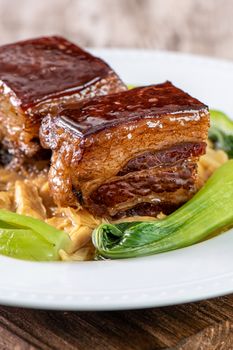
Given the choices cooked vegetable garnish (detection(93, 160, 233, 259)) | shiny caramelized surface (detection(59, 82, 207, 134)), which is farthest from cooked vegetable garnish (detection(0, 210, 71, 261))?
shiny caramelized surface (detection(59, 82, 207, 134))

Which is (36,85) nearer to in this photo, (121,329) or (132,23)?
(121,329)

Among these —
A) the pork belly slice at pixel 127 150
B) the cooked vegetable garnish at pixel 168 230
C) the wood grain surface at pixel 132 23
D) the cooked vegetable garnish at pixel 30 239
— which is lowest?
the wood grain surface at pixel 132 23

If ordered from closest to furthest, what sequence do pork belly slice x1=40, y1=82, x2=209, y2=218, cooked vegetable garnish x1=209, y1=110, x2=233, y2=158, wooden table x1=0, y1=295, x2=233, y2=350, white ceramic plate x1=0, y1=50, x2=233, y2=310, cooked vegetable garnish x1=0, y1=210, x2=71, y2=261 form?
white ceramic plate x1=0, y1=50, x2=233, y2=310 → wooden table x1=0, y1=295, x2=233, y2=350 → cooked vegetable garnish x1=0, y1=210, x2=71, y2=261 → pork belly slice x1=40, y1=82, x2=209, y2=218 → cooked vegetable garnish x1=209, y1=110, x2=233, y2=158

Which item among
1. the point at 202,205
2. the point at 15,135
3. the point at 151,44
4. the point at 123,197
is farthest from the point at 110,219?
the point at 151,44

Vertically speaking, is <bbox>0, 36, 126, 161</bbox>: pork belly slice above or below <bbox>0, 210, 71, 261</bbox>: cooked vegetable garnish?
above

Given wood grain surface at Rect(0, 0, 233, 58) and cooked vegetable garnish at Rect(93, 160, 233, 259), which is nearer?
→ cooked vegetable garnish at Rect(93, 160, 233, 259)

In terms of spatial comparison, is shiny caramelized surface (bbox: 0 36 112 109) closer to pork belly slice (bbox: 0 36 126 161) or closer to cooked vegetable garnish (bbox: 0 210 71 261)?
pork belly slice (bbox: 0 36 126 161)

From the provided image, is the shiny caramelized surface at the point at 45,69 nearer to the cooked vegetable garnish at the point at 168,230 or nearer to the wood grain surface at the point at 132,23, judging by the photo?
the cooked vegetable garnish at the point at 168,230

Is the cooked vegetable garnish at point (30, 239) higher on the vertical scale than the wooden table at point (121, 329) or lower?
higher

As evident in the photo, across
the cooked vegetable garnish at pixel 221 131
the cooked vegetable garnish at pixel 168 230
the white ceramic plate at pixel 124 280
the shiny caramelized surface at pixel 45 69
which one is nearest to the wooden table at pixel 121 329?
the white ceramic plate at pixel 124 280
